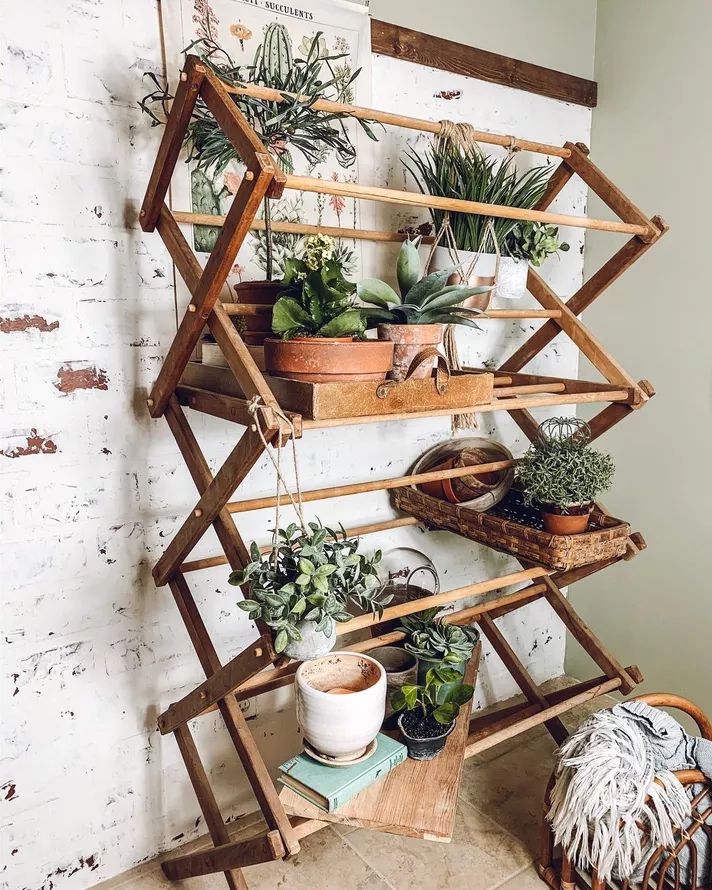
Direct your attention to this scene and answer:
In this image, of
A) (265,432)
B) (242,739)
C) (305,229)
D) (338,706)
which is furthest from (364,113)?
(242,739)

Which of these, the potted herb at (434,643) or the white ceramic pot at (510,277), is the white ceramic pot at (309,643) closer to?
the potted herb at (434,643)

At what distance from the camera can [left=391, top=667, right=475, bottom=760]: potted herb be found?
137 centimetres

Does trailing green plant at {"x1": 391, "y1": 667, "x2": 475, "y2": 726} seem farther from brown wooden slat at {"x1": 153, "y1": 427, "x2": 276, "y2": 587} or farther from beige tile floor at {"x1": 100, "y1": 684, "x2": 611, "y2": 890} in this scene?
brown wooden slat at {"x1": 153, "y1": 427, "x2": 276, "y2": 587}

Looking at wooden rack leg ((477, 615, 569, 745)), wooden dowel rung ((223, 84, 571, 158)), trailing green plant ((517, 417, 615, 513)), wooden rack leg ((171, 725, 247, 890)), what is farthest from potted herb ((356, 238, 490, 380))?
wooden rack leg ((477, 615, 569, 745))

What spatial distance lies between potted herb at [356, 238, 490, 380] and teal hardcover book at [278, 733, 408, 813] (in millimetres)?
673

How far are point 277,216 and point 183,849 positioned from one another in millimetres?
1456

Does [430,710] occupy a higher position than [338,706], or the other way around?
[338,706]

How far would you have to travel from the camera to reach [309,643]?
3.60 ft

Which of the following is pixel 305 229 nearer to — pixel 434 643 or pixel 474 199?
pixel 474 199

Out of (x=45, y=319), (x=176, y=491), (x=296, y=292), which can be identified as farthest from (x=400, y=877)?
(x=45, y=319)

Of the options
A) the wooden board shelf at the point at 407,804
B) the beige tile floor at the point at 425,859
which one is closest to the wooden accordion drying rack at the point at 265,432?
the wooden board shelf at the point at 407,804

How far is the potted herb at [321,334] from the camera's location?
113cm

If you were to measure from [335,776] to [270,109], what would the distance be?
46.9 inches

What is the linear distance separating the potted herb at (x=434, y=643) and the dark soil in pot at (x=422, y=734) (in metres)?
0.13
